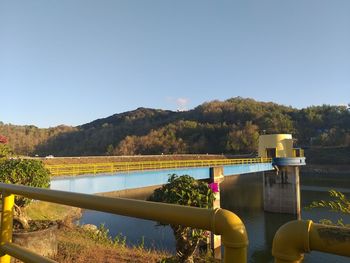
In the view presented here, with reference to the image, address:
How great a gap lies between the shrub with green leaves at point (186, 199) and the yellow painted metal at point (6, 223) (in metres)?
7.51

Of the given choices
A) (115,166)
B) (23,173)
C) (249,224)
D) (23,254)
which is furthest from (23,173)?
(249,224)

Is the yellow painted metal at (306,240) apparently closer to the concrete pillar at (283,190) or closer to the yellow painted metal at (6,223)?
the yellow painted metal at (6,223)

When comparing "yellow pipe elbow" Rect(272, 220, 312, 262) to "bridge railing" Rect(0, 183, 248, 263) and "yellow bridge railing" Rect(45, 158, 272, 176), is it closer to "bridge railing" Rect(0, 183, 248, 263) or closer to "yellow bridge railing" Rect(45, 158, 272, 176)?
"bridge railing" Rect(0, 183, 248, 263)

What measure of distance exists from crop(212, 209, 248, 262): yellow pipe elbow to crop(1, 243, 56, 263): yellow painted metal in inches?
47.6

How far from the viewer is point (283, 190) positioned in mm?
35594

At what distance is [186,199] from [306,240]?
9.89 m

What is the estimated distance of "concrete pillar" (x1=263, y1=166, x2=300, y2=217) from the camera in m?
34.6

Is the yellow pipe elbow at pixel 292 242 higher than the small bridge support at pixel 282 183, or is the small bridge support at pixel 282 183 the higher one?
the yellow pipe elbow at pixel 292 242

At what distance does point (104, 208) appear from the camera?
2.07 m

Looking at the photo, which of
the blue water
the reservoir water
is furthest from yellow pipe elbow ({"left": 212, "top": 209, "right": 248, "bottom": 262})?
the blue water

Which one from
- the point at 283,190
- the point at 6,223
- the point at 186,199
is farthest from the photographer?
the point at 283,190

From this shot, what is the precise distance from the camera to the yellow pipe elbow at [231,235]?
156cm

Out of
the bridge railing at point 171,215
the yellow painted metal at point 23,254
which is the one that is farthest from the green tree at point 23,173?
the bridge railing at point 171,215

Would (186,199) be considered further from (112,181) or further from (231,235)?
(231,235)
